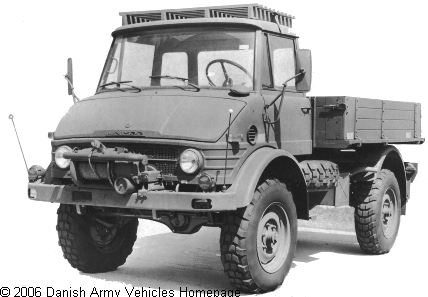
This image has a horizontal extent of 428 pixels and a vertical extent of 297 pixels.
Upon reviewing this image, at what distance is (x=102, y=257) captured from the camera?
29.7 ft

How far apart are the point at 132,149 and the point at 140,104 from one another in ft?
1.89

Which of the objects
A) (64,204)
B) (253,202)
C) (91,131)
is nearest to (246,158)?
(253,202)

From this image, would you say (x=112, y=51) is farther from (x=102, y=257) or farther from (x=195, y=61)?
(x=102, y=257)

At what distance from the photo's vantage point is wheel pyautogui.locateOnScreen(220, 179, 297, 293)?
25.0 feet

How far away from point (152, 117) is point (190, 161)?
2.49 feet

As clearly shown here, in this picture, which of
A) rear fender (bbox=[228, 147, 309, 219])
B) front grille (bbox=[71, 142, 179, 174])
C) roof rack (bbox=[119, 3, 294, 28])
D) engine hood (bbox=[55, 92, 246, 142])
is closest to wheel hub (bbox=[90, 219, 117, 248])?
engine hood (bbox=[55, 92, 246, 142])

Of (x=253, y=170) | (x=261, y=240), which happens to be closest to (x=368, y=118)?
(x=261, y=240)

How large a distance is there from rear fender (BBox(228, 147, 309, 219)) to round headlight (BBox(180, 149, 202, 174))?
0.41 m

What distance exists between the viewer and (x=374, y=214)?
410 inches

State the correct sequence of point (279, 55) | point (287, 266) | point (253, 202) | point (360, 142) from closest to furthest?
point (253, 202), point (287, 266), point (279, 55), point (360, 142)

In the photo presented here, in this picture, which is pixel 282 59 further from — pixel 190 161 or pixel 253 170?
pixel 190 161

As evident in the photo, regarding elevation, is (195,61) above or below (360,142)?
above

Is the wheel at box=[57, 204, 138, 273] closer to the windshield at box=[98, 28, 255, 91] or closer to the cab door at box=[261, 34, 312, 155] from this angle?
the windshield at box=[98, 28, 255, 91]

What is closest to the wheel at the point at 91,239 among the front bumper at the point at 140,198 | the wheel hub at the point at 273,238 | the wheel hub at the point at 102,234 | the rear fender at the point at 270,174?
the wheel hub at the point at 102,234
